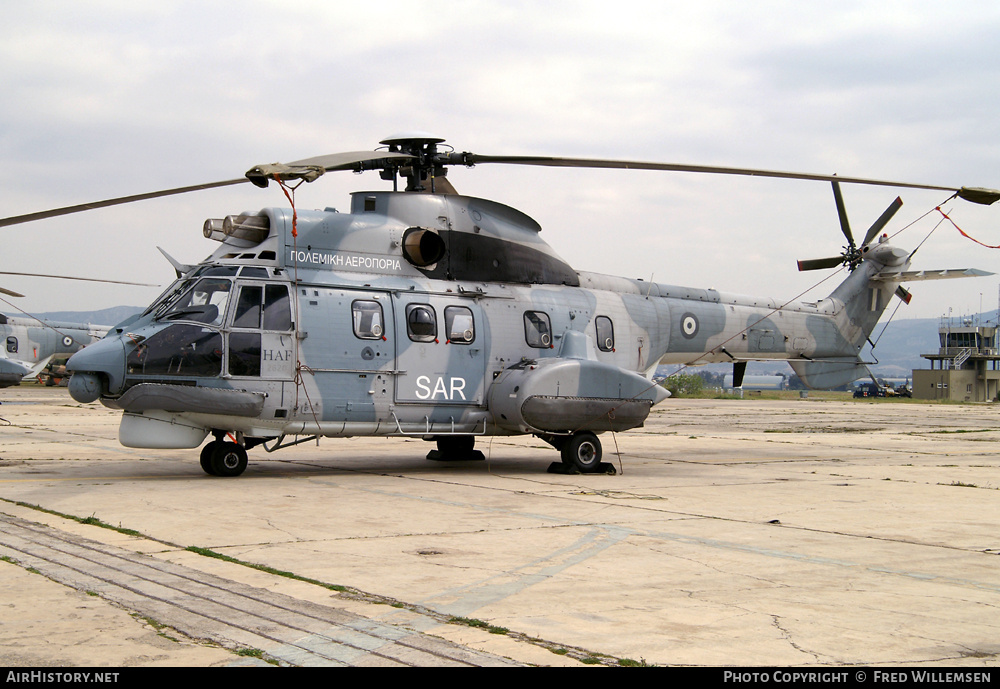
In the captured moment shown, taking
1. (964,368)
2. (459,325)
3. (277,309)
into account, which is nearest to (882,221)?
(459,325)

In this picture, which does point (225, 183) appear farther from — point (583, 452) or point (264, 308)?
point (583, 452)

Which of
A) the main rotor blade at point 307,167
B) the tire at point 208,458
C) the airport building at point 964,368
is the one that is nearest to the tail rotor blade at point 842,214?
the main rotor blade at point 307,167

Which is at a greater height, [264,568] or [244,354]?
[244,354]

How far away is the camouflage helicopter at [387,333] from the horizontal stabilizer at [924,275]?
627 cm

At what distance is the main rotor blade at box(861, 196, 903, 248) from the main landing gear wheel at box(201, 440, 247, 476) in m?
14.0

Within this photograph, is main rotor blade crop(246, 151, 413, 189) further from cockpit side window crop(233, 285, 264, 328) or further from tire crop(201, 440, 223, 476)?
tire crop(201, 440, 223, 476)

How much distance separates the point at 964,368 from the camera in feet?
249

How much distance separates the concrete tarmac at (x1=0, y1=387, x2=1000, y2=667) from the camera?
16.2 ft

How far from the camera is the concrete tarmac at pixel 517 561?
195 inches

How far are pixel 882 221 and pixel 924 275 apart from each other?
1439mm

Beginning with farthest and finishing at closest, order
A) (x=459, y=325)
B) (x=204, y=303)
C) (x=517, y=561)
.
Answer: (x=459, y=325) → (x=204, y=303) → (x=517, y=561)

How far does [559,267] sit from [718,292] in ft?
12.9
